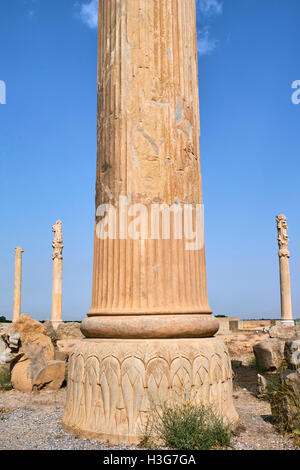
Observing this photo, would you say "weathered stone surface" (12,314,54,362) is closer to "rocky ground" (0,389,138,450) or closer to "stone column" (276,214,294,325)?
"rocky ground" (0,389,138,450)

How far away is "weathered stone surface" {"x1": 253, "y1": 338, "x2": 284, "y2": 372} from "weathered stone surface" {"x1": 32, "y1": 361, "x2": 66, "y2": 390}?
3910mm

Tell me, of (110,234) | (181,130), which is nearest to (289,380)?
(110,234)

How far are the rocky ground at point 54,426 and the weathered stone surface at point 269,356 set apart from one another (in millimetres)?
1504

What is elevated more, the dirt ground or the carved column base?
the carved column base

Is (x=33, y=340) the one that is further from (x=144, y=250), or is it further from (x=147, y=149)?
(x=147, y=149)

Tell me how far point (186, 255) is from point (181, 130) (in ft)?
4.71

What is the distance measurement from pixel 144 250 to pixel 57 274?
17.6 meters

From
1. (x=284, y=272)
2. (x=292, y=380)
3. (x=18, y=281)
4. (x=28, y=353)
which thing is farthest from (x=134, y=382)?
(x=18, y=281)

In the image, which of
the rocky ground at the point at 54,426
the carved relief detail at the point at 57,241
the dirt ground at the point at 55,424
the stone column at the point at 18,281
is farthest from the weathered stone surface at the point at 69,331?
the rocky ground at the point at 54,426

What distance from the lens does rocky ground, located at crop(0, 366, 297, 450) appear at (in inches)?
159

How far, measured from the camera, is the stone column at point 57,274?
829 inches

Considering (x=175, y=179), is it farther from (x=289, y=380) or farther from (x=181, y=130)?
(x=289, y=380)

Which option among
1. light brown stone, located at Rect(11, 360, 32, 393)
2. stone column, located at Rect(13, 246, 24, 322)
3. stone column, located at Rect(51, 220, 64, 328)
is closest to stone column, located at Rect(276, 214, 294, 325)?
stone column, located at Rect(51, 220, 64, 328)

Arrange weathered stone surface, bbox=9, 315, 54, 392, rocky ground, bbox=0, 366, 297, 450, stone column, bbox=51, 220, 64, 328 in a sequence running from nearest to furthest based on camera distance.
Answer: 1. rocky ground, bbox=0, 366, 297, 450
2. weathered stone surface, bbox=9, 315, 54, 392
3. stone column, bbox=51, 220, 64, 328
